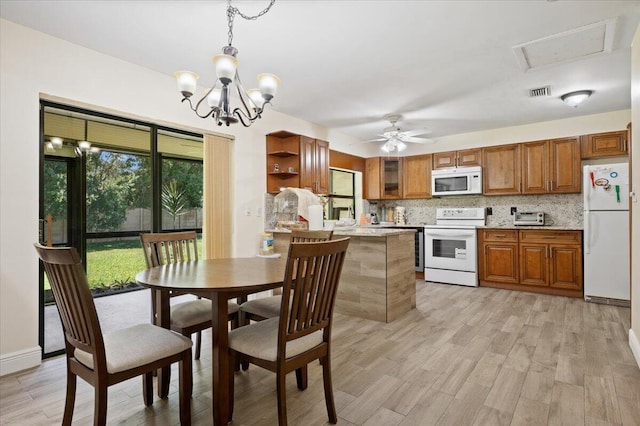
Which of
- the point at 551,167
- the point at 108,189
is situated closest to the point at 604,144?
the point at 551,167

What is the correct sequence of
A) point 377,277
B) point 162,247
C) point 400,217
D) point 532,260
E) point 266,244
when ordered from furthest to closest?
point 400,217
point 532,260
point 266,244
point 377,277
point 162,247

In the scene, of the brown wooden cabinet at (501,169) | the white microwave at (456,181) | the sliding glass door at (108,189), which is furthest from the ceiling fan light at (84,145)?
the brown wooden cabinet at (501,169)

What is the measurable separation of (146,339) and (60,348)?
1.72 m

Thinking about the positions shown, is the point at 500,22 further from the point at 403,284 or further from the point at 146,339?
the point at 146,339

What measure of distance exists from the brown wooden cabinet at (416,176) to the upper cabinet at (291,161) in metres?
2.15

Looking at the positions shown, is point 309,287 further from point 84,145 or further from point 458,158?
point 458,158

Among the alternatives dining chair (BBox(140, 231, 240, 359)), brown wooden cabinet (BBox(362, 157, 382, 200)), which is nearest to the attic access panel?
dining chair (BBox(140, 231, 240, 359))

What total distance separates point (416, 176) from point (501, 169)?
1.38 m

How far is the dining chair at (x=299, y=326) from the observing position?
1471mm

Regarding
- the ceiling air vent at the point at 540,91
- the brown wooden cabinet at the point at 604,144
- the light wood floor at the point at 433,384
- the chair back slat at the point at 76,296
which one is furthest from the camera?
the brown wooden cabinet at the point at 604,144

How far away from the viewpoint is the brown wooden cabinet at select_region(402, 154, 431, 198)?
5.83m

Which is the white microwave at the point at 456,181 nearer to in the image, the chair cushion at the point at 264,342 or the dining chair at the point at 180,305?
the dining chair at the point at 180,305

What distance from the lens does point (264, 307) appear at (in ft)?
7.27

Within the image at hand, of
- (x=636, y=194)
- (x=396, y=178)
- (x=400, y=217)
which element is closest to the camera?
(x=636, y=194)
